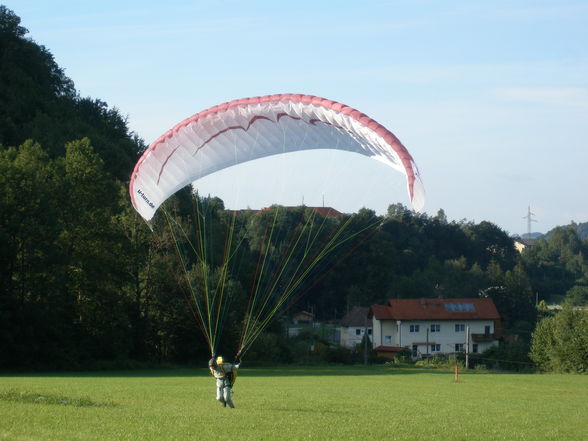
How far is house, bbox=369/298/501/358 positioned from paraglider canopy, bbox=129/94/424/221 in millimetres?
48104

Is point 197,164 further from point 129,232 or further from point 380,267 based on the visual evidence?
point 380,267

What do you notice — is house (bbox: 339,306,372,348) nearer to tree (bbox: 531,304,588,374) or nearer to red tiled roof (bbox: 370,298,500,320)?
red tiled roof (bbox: 370,298,500,320)

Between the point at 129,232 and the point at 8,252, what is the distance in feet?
20.8

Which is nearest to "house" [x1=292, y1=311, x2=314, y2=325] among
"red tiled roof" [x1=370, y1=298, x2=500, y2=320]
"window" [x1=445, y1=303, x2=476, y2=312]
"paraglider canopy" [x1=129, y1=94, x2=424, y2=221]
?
"red tiled roof" [x1=370, y1=298, x2=500, y2=320]

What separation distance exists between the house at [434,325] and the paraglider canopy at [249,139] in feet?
158

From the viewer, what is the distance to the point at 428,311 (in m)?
66.1

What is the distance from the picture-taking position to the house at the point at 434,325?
6544 cm

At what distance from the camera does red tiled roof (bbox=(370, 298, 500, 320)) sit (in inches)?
2566

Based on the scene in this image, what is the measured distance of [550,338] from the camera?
45.8 metres

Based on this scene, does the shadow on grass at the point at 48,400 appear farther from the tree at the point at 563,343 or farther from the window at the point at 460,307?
the window at the point at 460,307

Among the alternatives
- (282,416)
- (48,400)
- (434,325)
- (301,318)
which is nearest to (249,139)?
(282,416)

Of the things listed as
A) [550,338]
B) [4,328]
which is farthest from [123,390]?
[550,338]

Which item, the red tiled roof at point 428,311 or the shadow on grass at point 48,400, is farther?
the red tiled roof at point 428,311

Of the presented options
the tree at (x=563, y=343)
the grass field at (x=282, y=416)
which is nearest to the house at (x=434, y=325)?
the tree at (x=563, y=343)
